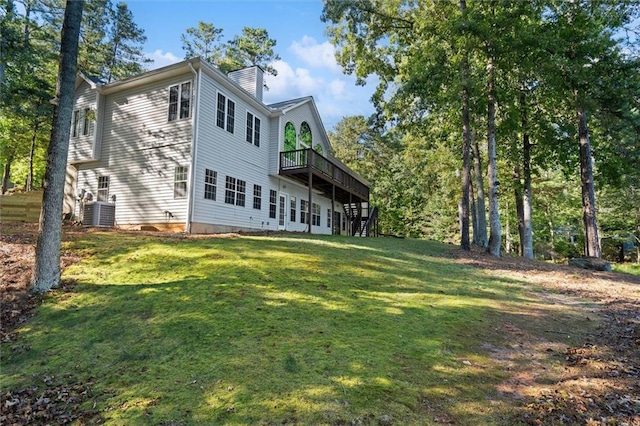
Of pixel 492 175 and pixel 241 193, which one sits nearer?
pixel 492 175

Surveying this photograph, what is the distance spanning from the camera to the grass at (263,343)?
315 centimetres

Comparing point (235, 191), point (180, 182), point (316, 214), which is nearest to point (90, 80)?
point (180, 182)

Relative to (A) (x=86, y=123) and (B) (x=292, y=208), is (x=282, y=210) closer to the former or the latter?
(B) (x=292, y=208)

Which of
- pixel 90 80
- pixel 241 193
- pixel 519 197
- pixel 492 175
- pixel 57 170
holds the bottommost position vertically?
pixel 57 170

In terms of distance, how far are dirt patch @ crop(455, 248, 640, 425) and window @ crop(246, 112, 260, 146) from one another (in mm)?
13494

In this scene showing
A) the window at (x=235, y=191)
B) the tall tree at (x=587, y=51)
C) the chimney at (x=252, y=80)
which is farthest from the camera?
the chimney at (x=252, y=80)

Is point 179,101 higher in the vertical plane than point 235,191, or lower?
higher

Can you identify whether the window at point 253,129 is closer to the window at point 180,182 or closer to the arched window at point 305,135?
the window at point 180,182

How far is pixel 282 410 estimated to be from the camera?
9.92 ft

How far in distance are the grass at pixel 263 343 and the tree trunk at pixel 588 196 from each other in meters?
9.51

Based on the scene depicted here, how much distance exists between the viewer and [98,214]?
14.1m

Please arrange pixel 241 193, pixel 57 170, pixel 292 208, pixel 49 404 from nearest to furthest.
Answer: pixel 49 404 < pixel 57 170 < pixel 241 193 < pixel 292 208

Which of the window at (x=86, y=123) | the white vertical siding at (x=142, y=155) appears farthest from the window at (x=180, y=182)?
the window at (x=86, y=123)

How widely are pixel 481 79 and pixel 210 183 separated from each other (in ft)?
38.5
